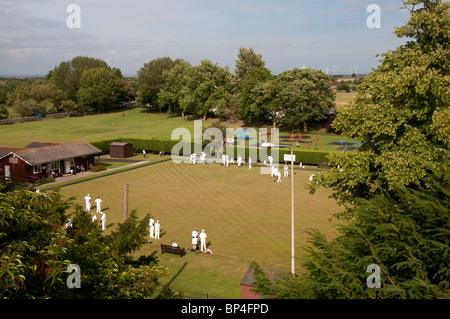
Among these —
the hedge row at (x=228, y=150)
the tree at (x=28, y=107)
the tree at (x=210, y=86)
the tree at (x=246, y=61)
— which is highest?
the tree at (x=246, y=61)

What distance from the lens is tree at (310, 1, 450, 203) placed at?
52.3 ft

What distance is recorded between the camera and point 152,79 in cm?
10394

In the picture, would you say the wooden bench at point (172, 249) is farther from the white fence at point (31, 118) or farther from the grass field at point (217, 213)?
the white fence at point (31, 118)

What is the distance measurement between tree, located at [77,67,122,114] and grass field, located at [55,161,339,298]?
216 feet

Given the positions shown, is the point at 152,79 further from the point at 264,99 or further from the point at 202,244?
the point at 202,244

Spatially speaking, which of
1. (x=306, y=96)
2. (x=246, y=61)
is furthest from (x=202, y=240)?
(x=246, y=61)

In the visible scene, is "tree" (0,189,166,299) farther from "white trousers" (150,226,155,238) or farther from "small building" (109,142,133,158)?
"small building" (109,142,133,158)

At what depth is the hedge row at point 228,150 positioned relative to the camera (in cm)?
4688

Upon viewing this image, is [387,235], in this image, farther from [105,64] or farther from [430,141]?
[105,64]

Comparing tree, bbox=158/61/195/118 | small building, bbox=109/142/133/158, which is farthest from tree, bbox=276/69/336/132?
small building, bbox=109/142/133/158

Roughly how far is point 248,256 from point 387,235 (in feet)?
39.0

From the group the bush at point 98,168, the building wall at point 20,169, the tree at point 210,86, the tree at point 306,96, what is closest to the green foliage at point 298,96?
the tree at point 306,96

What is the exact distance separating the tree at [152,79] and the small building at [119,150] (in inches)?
2069
